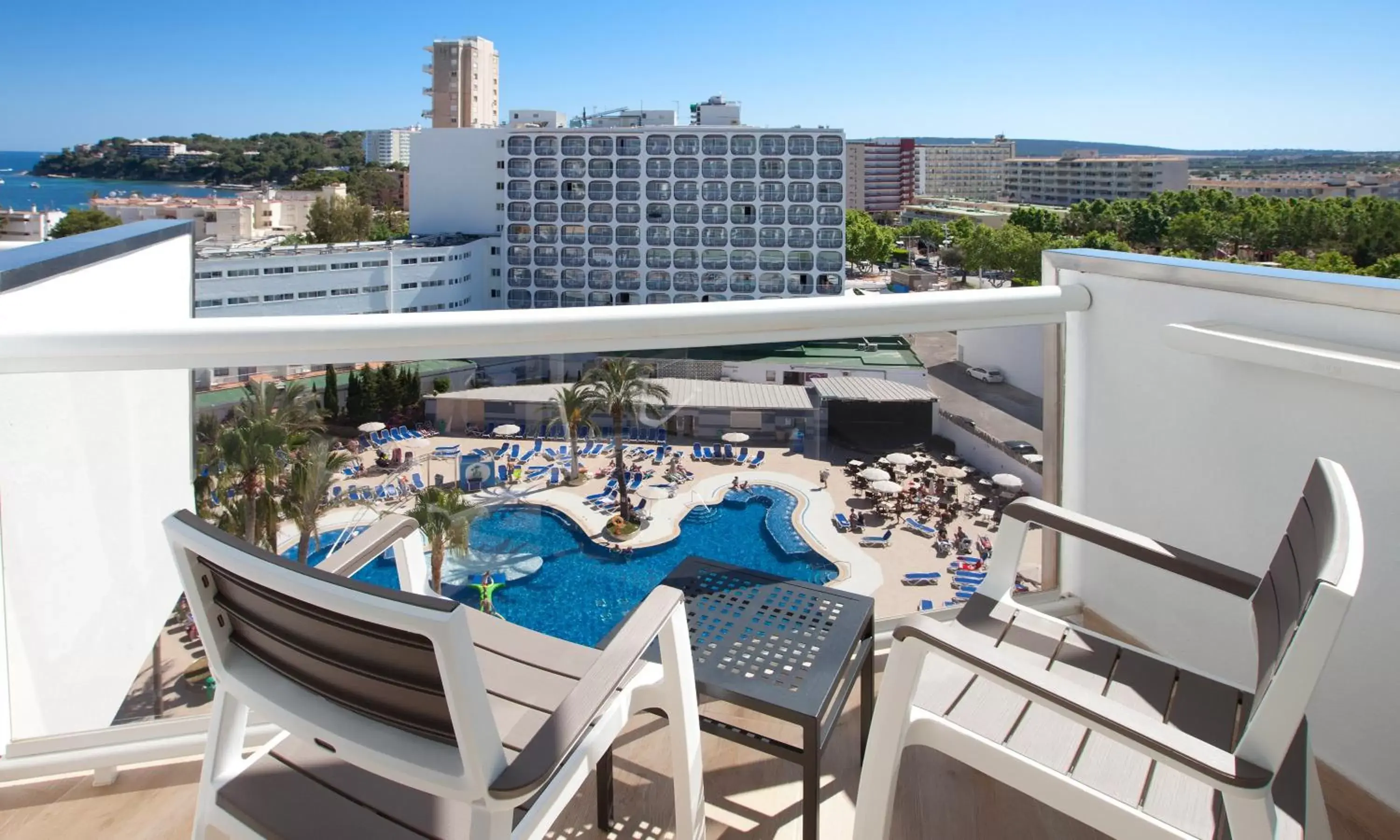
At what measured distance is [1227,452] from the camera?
1573 mm

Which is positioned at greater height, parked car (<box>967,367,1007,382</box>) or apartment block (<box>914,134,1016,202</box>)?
apartment block (<box>914,134,1016,202</box>)

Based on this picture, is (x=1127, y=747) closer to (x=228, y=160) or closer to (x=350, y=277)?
(x=350, y=277)

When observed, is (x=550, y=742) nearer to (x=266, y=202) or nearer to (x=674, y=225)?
(x=674, y=225)

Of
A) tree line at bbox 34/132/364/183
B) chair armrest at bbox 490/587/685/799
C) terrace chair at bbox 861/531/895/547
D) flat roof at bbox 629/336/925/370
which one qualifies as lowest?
terrace chair at bbox 861/531/895/547

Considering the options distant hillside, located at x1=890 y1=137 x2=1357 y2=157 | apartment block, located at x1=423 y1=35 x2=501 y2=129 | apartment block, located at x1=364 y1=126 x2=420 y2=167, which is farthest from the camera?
distant hillside, located at x1=890 y1=137 x2=1357 y2=157

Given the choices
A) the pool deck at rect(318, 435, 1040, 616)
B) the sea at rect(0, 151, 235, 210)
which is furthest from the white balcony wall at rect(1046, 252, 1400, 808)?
the sea at rect(0, 151, 235, 210)

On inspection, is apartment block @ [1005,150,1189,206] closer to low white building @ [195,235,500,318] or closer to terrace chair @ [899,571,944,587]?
low white building @ [195,235,500,318]

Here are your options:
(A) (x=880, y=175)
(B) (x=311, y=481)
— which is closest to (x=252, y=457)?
(B) (x=311, y=481)

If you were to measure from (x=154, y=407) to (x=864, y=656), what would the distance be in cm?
129

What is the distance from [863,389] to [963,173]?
132033mm

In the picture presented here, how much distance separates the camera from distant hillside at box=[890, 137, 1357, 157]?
157 m

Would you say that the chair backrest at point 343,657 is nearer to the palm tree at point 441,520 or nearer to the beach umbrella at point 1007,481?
the palm tree at point 441,520

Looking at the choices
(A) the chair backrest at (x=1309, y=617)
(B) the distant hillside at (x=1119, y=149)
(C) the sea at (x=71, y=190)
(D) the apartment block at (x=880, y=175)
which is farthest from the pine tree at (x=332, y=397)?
(B) the distant hillside at (x=1119, y=149)

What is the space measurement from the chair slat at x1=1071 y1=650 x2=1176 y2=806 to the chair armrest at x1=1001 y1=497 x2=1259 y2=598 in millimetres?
138
